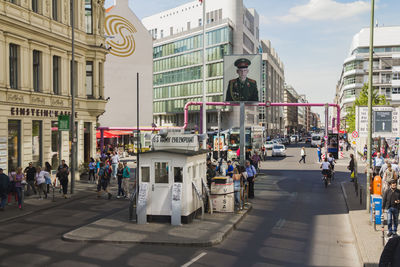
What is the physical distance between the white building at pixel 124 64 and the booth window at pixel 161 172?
47.8m

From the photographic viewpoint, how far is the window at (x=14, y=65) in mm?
23234

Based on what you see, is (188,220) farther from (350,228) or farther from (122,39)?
(122,39)

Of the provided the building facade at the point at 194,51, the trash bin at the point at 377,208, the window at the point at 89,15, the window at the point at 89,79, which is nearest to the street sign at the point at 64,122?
the window at the point at 89,79

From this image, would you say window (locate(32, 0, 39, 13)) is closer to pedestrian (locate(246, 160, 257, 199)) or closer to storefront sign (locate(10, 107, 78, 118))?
storefront sign (locate(10, 107, 78, 118))

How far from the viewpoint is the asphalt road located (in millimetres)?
10758

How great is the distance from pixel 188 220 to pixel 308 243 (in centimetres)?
405

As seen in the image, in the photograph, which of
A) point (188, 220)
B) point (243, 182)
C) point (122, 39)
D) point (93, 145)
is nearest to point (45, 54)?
point (93, 145)

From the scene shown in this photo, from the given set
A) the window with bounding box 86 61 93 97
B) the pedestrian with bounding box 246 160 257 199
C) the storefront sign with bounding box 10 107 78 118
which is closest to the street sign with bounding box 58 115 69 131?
the storefront sign with bounding box 10 107 78 118

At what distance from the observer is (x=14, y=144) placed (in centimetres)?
2316

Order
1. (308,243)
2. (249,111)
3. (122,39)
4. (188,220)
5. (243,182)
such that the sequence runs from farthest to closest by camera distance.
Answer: (249,111) → (122,39) → (243,182) → (188,220) → (308,243)

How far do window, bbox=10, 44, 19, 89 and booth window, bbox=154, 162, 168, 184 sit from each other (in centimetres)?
1264

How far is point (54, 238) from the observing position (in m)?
13.2

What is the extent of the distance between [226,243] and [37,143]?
1652 centimetres

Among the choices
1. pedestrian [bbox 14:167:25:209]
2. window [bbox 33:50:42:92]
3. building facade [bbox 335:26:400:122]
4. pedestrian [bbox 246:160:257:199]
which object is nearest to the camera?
pedestrian [bbox 14:167:25:209]
